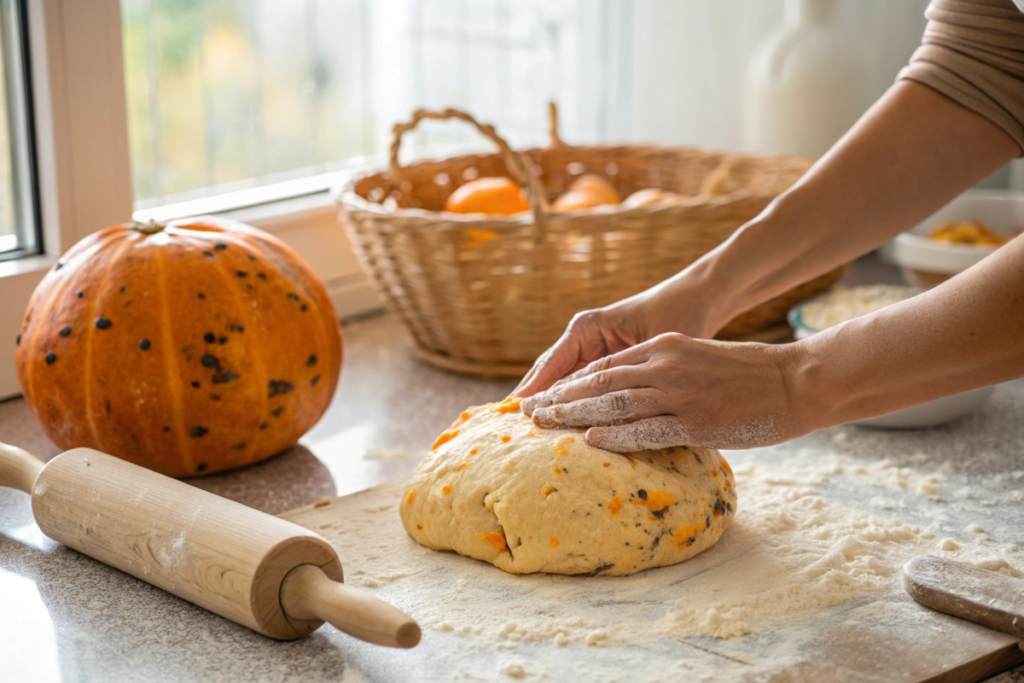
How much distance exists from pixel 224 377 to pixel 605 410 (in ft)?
1.58

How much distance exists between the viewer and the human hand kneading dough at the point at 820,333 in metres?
0.87

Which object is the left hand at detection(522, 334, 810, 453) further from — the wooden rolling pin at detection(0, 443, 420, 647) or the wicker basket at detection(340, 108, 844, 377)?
the wicker basket at detection(340, 108, 844, 377)

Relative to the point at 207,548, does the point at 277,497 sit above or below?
below

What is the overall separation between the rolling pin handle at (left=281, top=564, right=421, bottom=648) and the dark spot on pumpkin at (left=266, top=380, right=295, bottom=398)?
0.38 m

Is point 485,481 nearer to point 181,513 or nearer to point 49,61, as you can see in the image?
point 181,513

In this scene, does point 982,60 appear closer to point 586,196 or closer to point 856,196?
point 856,196

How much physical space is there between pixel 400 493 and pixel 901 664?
0.60 meters

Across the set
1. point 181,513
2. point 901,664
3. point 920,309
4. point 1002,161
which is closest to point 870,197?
point 1002,161

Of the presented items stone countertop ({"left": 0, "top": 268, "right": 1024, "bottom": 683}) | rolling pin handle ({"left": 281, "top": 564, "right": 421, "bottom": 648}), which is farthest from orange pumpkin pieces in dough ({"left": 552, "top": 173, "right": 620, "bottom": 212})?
rolling pin handle ({"left": 281, "top": 564, "right": 421, "bottom": 648})

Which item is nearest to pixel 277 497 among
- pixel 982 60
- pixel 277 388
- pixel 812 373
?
pixel 277 388

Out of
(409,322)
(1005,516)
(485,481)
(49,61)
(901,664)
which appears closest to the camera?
(901,664)

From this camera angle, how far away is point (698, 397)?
94 cm

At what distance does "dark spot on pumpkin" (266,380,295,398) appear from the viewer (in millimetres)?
1203

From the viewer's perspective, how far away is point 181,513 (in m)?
0.91
